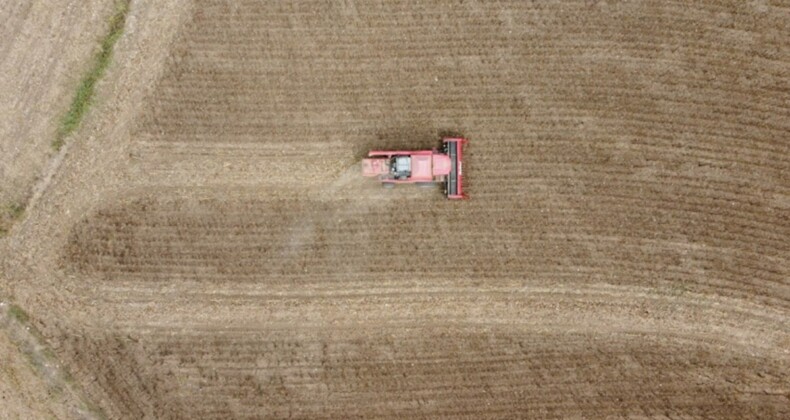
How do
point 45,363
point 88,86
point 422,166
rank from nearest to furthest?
point 422,166
point 45,363
point 88,86

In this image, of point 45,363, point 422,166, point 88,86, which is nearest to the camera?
point 422,166

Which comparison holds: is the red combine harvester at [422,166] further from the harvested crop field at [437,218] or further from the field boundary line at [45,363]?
the field boundary line at [45,363]

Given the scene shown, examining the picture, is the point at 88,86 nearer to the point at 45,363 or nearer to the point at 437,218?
the point at 45,363

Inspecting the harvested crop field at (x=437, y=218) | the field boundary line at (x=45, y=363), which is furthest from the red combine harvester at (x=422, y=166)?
the field boundary line at (x=45, y=363)

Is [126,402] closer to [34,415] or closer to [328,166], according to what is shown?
[34,415]

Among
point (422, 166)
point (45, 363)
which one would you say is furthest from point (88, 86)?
point (422, 166)

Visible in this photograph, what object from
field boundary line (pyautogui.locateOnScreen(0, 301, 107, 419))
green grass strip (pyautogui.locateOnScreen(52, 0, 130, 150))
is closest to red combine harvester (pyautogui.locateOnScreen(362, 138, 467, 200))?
green grass strip (pyautogui.locateOnScreen(52, 0, 130, 150))

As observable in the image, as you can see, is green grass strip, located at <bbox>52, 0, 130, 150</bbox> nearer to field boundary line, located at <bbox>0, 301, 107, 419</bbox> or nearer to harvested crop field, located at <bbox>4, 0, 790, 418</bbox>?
harvested crop field, located at <bbox>4, 0, 790, 418</bbox>
